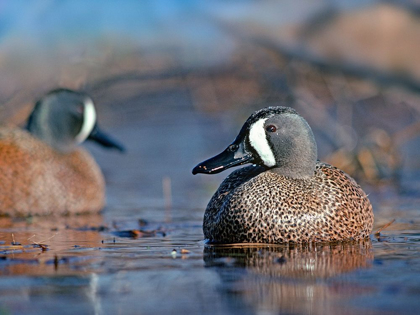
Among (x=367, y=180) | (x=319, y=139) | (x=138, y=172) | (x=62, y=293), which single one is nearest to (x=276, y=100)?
(x=319, y=139)

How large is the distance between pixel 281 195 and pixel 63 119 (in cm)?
368

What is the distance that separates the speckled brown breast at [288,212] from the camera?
5.30 meters

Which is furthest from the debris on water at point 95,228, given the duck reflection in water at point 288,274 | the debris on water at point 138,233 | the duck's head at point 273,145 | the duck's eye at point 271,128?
the duck's eye at point 271,128

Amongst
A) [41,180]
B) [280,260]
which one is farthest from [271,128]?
[41,180]

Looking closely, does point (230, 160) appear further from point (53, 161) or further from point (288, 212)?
point (53, 161)

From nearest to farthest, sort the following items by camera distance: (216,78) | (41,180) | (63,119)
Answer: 1. (41,180)
2. (63,119)
3. (216,78)

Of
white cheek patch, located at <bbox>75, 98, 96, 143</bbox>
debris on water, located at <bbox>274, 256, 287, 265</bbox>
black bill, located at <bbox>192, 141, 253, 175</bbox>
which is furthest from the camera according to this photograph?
white cheek patch, located at <bbox>75, 98, 96, 143</bbox>

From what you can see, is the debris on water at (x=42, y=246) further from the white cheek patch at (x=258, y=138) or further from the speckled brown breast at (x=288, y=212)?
the white cheek patch at (x=258, y=138)

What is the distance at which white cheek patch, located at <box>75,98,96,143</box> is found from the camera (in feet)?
28.4

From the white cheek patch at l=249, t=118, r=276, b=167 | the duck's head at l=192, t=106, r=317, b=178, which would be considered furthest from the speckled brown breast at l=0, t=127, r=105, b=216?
the white cheek patch at l=249, t=118, r=276, b=167

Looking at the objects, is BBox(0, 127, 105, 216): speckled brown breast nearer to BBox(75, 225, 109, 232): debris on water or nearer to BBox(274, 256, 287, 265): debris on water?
BBox(75, 225, 109, 232): debris on water

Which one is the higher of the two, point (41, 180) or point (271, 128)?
point (271, 128)

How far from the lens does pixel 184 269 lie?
446 centimetres

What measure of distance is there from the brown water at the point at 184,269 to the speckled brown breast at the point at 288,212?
0.11 meters
